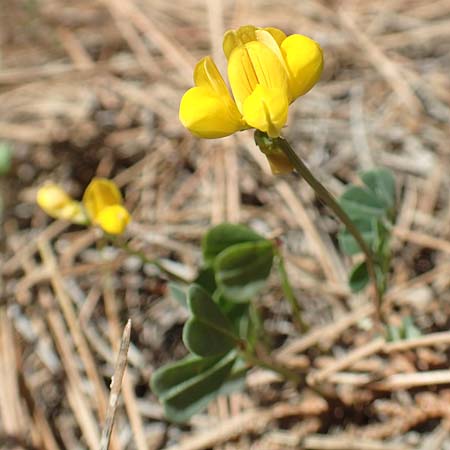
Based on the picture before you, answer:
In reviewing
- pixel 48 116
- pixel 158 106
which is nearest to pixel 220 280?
pixel 158 106

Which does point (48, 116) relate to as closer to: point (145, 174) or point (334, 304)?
point (145, 174)

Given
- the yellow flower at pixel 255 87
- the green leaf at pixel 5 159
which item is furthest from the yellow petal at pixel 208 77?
the green leaf at pixel 5 159

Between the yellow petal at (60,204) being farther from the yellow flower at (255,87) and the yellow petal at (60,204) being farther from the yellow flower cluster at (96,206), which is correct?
the yellow flower at (255,87)

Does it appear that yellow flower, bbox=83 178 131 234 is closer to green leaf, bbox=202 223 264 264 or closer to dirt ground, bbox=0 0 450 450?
green leaf, bbox=202 223 264 264

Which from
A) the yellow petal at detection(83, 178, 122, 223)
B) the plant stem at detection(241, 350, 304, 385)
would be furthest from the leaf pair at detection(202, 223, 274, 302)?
the yellow petal at detection(83, 178, 122, 223)

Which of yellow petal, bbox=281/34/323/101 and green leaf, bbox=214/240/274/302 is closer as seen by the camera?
yellow petal, bbox=281/34/323/101

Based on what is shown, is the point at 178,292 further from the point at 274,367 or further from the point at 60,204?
the point at 60,204
